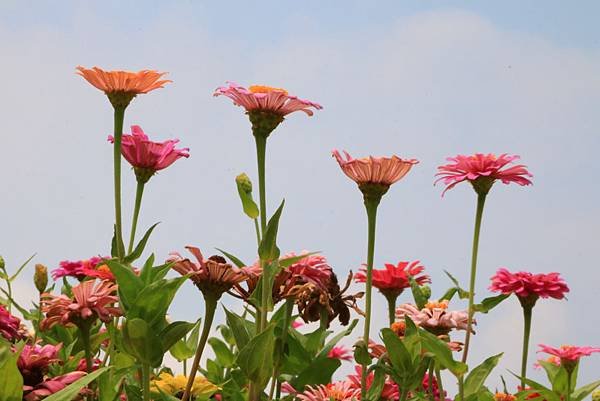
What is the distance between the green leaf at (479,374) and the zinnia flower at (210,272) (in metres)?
0.71

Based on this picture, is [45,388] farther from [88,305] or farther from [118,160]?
[118,160]

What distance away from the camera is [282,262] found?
206 centimetres

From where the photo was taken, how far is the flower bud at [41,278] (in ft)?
9.83

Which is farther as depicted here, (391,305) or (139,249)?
(391,305)

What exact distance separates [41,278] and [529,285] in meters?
1.63

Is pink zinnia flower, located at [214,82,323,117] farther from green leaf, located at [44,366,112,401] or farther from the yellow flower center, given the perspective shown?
green leaf, located at [44,366,112,401]

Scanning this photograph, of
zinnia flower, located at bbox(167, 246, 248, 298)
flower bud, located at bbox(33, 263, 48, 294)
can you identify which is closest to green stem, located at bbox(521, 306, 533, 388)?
zinnia flower, located at bbox(167, 246, 248, 298)

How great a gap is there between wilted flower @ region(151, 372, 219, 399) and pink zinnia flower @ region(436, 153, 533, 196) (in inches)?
32.3

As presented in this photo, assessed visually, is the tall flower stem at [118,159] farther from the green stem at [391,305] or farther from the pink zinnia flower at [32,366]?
the green stem at [391,305]

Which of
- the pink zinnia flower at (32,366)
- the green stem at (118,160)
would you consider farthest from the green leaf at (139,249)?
the pink zinnia flower at (32,366)

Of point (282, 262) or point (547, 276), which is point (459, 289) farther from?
point (282, 262)

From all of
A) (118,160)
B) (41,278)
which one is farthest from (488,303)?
(41,278)

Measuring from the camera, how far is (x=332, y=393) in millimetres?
2199

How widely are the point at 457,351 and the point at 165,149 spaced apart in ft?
3.22
